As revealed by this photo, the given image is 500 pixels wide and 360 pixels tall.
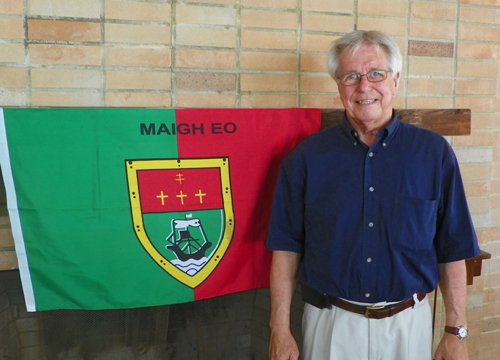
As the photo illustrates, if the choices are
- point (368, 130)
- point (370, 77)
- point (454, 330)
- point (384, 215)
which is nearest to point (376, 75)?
point (370, 77)

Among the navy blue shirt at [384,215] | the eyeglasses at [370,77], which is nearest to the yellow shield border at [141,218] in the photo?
the navy blue shirt at [384,215]

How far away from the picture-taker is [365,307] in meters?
1.85

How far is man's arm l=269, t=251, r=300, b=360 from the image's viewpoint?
76.3 inches

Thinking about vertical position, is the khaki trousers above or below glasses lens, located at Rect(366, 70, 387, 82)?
below

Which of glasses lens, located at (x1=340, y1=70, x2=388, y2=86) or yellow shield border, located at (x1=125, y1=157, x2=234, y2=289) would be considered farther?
yellow shield border, located at (x1=125, y1=157, x2=234, y2=289)

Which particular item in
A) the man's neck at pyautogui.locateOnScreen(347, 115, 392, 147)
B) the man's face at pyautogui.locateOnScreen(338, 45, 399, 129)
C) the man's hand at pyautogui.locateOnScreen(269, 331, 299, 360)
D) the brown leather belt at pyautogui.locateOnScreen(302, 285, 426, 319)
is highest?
the man's face at pyautogui.locateOnScreen(338, 45, 399, 129)

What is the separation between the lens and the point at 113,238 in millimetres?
1960

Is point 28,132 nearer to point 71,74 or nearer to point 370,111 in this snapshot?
point 71,74

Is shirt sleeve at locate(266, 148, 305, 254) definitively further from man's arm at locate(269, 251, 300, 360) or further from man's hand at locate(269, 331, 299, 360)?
man's hand at locate(269, 331, 299, 360)

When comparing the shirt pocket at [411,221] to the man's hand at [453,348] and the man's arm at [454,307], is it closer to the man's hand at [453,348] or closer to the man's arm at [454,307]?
the man's arm at [454,307]

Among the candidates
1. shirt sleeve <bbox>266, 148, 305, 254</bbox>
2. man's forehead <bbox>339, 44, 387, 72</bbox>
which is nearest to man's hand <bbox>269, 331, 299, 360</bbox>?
shirt sleeve <bbox>266, 148, 305, 254</bbox>

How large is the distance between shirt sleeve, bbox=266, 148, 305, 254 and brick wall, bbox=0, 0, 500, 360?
1.24 ft

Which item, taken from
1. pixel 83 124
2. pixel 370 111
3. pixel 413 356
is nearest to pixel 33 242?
pixel 83 124

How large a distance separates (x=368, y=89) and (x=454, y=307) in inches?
32.6
